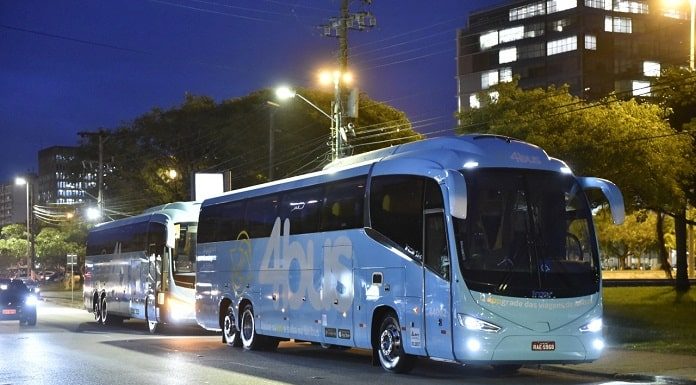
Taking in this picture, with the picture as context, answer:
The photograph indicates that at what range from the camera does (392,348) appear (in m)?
16.9

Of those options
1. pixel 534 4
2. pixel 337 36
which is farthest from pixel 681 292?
pixel 534 4

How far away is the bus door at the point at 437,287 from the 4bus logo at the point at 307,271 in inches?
108

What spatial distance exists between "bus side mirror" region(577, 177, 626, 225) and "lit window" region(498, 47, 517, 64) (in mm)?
103095

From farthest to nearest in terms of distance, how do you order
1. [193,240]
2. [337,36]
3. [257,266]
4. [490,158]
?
[337,36] < [193,240] < [257,266] < [490,158]

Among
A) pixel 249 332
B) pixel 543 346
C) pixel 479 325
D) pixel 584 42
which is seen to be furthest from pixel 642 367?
pixel 584 42

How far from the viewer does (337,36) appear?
37625 millimetres

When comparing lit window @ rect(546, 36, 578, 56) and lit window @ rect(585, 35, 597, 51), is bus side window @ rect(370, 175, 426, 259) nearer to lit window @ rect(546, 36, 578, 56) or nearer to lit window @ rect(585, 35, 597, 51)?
lit window @ rect(546, 36, 578, 56)

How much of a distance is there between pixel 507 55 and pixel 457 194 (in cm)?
10614

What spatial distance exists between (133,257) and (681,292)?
961 inches

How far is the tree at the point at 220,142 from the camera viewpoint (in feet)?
197

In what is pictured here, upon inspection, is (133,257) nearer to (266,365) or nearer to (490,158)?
(266,365)

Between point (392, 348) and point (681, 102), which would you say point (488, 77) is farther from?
point (392, 348)

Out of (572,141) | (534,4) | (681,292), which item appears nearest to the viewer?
(572,141)

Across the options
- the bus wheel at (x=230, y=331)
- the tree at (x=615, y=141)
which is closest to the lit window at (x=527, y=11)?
the tree at (x=615, y=141)
